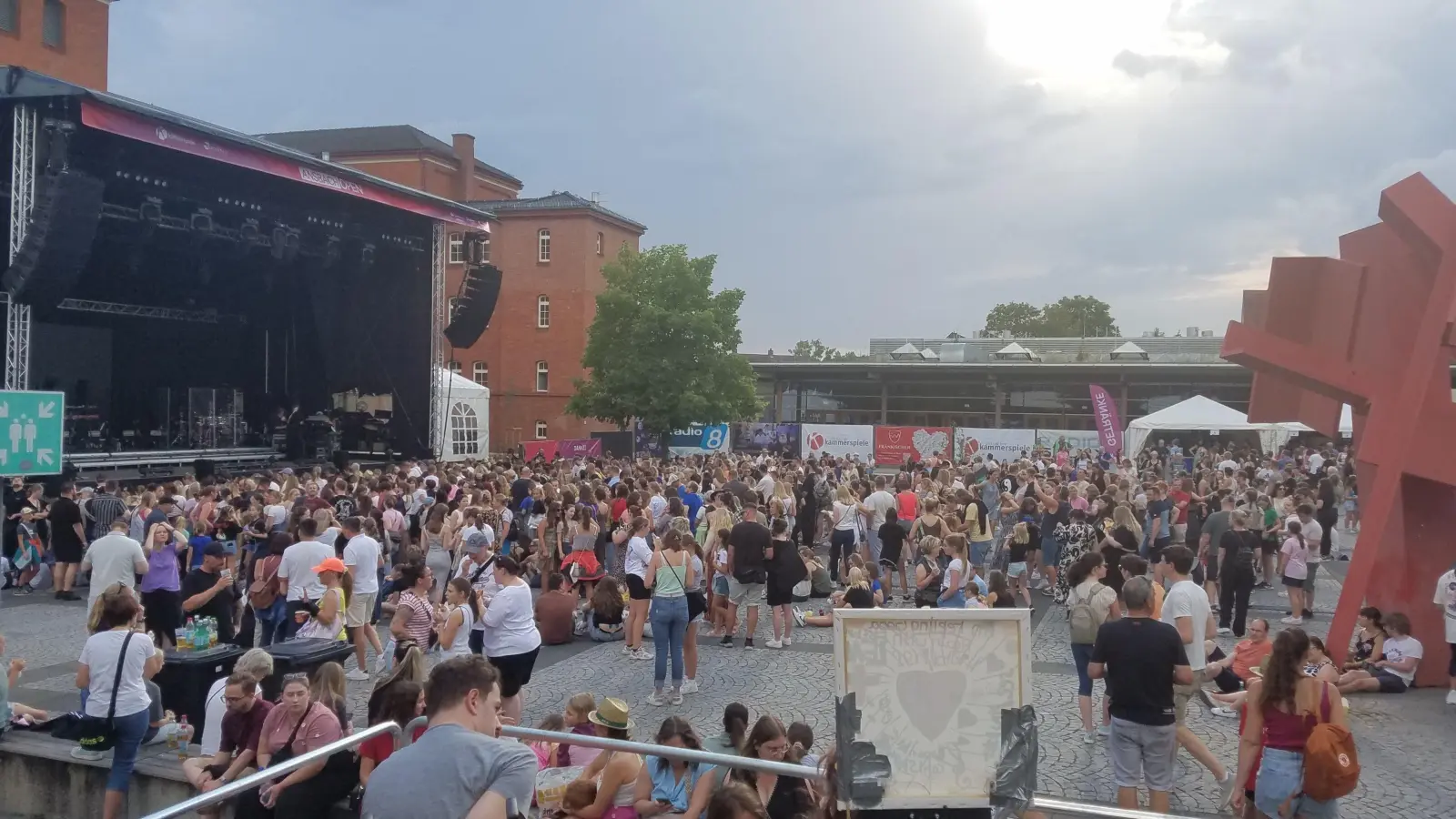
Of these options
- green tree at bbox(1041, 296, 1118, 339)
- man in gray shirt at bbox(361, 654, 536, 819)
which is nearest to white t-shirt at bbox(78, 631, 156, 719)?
man in gray shirt at bbox(361, 654, 536, 819)

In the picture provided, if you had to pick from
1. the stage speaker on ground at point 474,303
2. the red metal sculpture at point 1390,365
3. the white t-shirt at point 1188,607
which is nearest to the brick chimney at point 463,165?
the stage speaker on ground at point 474,303

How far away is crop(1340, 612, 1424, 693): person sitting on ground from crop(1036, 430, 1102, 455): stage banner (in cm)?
2084

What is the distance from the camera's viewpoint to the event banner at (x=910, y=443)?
30531mm

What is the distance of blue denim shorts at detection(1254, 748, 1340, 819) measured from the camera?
4.68 m

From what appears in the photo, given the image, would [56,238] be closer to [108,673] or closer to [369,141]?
[108,673]

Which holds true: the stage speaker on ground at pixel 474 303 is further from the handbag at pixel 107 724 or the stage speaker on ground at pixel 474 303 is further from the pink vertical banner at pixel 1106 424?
the handbag at pixel 107 724

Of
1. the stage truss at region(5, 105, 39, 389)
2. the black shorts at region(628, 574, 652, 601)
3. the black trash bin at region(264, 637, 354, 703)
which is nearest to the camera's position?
the black trash bin at region(264, 637, 354, 703)

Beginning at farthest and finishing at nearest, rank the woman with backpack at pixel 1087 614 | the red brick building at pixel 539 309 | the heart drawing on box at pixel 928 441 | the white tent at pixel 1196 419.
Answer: the red brick building at pixel 539 309
the heart drawing on box at pixel 928 441
the white tent at pixel 1196 419
the woman with backpack at pixel 1087 614

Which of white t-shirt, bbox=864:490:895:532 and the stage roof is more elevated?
the stage roof

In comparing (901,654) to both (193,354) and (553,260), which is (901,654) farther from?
(553,260)

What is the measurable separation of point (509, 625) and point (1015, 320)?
84496 mm

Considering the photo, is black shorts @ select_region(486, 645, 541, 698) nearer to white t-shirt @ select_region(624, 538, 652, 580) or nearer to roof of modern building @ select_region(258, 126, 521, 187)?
white t-shirt @ select_region(624, 538, 652, 580)

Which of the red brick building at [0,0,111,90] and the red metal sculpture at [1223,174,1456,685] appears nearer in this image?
the red metal sculpture at [1223,174,1456,685]

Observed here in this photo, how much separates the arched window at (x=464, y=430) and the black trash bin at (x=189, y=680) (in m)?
24.0
